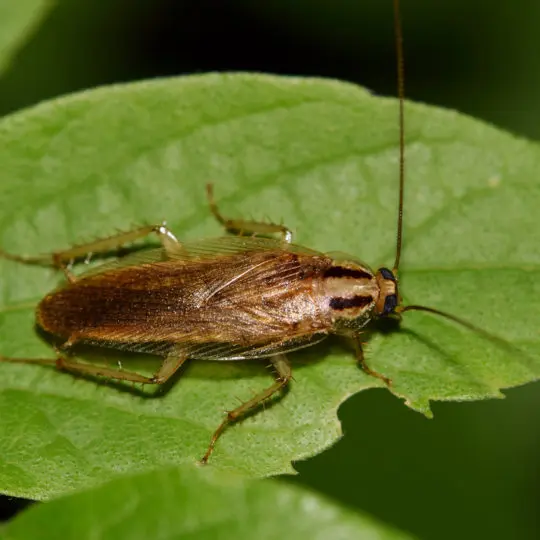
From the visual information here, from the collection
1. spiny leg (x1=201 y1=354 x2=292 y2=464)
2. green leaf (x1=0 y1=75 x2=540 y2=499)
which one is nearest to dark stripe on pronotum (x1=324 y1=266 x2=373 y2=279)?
green leaf (x1=0 y1=75 x2=540 y2=499)

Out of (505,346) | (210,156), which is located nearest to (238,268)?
(210,156)

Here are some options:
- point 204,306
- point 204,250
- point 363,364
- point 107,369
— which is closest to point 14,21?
point 204,250

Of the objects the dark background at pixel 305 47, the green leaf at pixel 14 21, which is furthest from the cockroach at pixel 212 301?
the dark background at pixel 305 47

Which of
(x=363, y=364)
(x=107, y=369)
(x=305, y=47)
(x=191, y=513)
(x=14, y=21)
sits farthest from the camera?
(x=305, y=47)

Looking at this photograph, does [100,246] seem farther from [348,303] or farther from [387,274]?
[387,274]

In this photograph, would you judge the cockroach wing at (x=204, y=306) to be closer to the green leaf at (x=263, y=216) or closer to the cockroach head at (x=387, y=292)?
the green leaf at (x=263, y=216)
